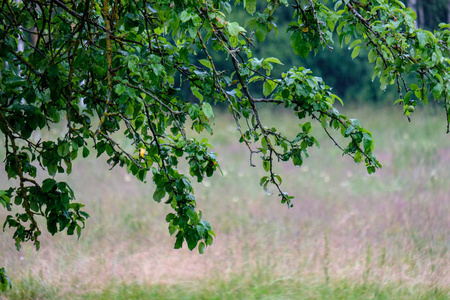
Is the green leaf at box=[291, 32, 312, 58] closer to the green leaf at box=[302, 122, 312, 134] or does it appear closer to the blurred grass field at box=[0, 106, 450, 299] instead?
the green leaf at box=[302, 122, 312, 134]

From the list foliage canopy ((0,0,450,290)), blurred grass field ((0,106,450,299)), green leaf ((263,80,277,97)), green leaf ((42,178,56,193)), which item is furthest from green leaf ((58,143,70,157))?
blurred grass field ((0,106,450,299))

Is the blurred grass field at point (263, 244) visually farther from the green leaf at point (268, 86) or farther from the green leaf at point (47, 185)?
the green leaf at point (268, 86)

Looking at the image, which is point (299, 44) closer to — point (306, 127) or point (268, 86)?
point (268, 86)

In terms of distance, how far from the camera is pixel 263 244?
5023mm

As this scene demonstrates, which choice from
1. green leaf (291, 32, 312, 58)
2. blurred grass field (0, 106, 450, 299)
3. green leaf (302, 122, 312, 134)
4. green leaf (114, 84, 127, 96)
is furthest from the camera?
blurred grass field (0, 106, 450, 299)

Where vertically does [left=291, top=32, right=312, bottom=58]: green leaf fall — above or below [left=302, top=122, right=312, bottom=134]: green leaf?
above

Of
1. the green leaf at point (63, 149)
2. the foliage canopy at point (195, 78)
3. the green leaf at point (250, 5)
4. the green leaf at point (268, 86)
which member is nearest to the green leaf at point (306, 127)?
the foliage canopy at point (195, 78)

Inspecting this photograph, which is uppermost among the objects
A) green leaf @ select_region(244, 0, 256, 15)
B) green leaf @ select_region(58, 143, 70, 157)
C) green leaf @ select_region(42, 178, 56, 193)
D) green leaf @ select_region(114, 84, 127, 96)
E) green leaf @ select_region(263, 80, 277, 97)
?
green leaf @ select_region(244, 0, 256, 15)

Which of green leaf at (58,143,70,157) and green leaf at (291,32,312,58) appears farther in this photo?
green leaf at (291,32,312,58)

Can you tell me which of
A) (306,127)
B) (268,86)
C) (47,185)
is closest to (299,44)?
(268,86)

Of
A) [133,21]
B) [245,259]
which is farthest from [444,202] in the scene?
[133,21]

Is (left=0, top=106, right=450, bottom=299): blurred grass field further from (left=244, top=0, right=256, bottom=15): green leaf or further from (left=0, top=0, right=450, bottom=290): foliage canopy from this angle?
(left=244, top=0, right=256, bottom=15): green leaf

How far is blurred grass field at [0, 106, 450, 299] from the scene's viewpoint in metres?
4.00

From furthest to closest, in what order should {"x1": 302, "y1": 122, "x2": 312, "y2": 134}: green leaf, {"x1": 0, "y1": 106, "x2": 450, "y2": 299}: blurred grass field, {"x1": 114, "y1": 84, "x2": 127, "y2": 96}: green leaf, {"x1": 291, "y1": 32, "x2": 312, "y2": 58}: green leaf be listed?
1. {"x1": 0, "y1": 106, "x2": 450, "y2": 299}: blurred grass field
2. {"x1": 302, "y1": 122, "x2": 312, "y2": 134}: green leaf
3. {"x1": 291, "y1": 32, "x2": 312, "y2": 58}: green leaf
4. {"x1": 114, "y1": 84, "x2": 127, "y2": 96}: green leaf
